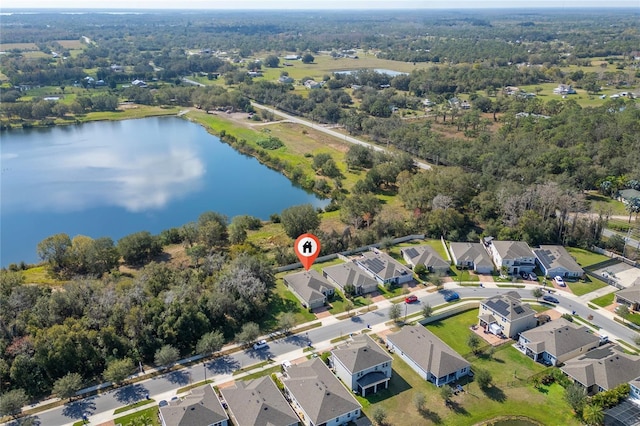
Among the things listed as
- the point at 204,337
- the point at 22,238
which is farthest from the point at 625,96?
the point at 22,238

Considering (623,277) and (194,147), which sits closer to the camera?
(623,277)

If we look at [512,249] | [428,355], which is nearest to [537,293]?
[512,249]

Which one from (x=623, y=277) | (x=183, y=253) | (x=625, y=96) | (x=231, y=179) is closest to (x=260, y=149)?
(x=231, y=179)

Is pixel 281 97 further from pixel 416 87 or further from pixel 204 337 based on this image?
pixel 204 337

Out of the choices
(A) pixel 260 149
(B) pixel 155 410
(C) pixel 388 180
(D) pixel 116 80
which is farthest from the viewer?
(D) pixel 116 80

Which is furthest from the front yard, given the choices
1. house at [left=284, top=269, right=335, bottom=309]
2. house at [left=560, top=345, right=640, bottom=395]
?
house at [left=284, top=269, right=335, bottom=309]

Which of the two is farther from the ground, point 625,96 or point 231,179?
point 625,96

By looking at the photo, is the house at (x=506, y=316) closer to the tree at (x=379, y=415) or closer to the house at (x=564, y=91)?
the tree at (x=379, y=415)

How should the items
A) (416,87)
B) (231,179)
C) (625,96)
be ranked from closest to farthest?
(231,179) < (625,96) < (416,87)
